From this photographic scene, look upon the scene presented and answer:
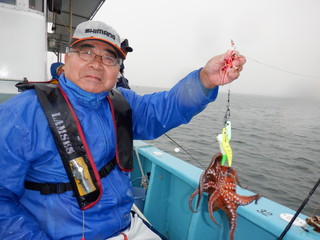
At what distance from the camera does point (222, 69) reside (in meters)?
1.79

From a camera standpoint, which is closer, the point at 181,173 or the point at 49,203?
the point at 49,203

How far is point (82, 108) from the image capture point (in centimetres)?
187

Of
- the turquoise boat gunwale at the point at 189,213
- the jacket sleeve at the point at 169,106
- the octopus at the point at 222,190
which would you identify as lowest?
the turquoise boat gunwale at the point at 189,213

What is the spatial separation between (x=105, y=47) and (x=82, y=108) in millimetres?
584

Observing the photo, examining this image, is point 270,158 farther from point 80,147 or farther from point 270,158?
point 80,147

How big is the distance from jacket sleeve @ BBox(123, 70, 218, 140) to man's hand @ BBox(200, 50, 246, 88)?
0.08 metres

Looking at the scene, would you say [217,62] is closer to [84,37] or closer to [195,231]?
[84,37]

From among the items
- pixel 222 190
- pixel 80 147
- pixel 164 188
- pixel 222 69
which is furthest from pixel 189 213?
pixel 222 69

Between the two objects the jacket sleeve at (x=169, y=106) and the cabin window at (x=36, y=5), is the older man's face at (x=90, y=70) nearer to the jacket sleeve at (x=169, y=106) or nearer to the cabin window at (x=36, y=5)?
the jacket sleeve at (x=169, y=106)

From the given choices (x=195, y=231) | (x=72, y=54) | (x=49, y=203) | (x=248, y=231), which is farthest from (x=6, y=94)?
(x=248, y=231)

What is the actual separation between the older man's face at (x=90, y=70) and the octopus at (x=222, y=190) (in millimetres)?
1260

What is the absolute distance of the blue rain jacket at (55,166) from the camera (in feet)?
4.82

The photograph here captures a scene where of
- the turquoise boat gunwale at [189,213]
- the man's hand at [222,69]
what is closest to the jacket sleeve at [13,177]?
the man's hand at [222,69]

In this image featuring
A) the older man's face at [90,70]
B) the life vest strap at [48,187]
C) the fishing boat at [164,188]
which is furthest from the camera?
the fishing boat at [164,188]
